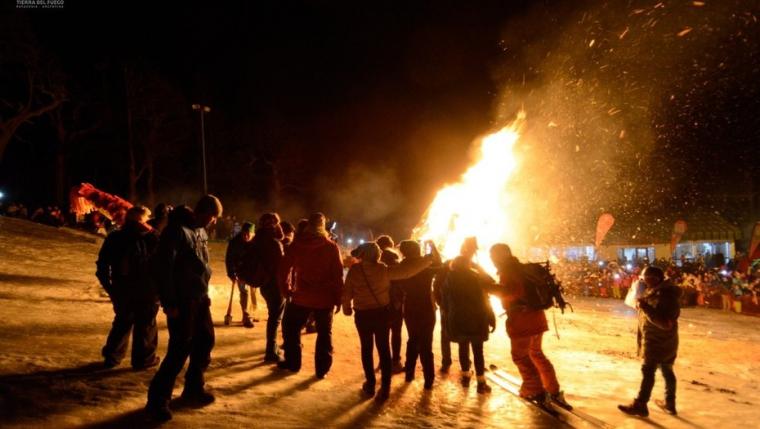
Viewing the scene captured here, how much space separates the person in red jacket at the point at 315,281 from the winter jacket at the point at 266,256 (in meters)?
0.84

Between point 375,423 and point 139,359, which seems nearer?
point 375,423

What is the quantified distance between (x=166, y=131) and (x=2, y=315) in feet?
86.1

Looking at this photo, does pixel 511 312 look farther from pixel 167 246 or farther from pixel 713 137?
pixel 713 137

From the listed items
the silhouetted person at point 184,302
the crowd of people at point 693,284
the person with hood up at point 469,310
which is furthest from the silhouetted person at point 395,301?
the crowd of people at point 693,284

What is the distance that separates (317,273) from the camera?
5.81 m

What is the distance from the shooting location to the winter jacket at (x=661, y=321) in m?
5.94

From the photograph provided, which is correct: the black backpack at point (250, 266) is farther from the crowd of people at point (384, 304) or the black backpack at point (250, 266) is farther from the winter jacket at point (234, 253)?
the winter jacket at point (234, 253)

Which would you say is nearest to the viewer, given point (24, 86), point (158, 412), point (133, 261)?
point (158, 412)

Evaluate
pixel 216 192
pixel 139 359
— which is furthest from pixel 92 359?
pixel 216 192

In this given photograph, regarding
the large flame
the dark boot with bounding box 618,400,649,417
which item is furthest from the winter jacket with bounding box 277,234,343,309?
the large flame

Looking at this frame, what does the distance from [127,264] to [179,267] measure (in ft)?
4.92

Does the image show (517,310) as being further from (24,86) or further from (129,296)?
(24,86)

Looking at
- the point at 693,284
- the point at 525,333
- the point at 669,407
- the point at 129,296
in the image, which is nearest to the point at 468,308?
the point at 525,333

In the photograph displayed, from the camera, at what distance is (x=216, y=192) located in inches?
1471
